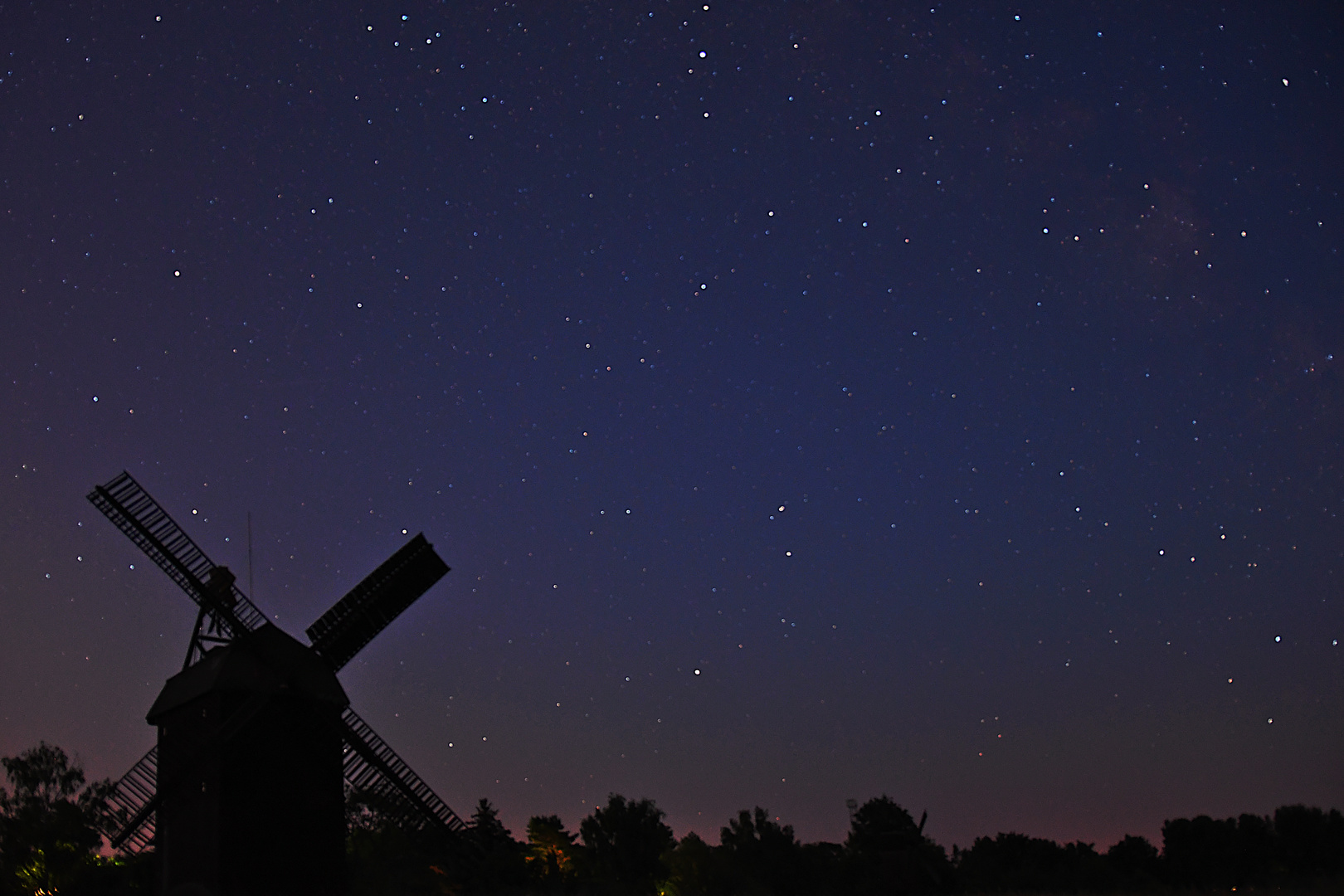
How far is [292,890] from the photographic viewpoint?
75.0 ft

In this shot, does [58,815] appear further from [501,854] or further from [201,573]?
[501,854]

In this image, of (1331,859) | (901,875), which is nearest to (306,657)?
(901,875)

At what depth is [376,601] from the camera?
27234 mm

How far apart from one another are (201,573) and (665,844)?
117ft

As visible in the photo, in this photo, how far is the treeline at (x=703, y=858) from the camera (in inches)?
1008

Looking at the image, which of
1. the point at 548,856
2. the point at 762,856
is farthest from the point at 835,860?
the point at 548,856

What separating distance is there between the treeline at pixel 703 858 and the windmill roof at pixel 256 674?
345 cm

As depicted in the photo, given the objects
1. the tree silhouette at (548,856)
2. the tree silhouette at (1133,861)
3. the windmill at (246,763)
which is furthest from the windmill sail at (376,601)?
the tree silhouette at (1133,861)

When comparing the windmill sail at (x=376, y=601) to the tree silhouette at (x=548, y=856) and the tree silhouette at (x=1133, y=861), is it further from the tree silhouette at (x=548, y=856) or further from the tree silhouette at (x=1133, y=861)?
the tree silhouette at (x=1133, y=861)

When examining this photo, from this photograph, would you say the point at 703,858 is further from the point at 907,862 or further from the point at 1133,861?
the point at 1133,861

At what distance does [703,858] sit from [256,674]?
30.2 metres

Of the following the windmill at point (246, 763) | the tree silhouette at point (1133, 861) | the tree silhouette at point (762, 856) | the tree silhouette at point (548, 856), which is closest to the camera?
the windmill at point (246, 763)

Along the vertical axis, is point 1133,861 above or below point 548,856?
below

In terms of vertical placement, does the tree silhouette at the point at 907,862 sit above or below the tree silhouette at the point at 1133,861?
above
